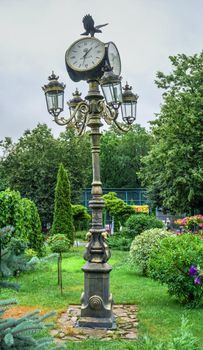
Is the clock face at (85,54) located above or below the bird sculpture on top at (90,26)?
below

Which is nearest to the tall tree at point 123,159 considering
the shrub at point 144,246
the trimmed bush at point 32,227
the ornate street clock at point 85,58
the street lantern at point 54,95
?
the trimmed bush at point 32,227

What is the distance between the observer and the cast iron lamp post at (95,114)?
5945 mm

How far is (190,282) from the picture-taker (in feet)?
21.9

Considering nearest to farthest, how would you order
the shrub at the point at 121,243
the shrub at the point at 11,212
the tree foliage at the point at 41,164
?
the shrub at the point at 11,212, the shrub at the point at 121,243, the tree foliage at the point at 41,164

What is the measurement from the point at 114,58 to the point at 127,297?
14.2ft

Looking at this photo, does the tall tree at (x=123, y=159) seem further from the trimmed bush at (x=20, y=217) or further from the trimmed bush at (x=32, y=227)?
the trimmed bush at (x=20, y=217)

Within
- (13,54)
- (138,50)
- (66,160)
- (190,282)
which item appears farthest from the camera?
(66,160)

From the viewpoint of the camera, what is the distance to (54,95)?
6.48 m

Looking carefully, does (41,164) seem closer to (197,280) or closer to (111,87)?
(111,87)

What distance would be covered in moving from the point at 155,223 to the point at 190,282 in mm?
7771

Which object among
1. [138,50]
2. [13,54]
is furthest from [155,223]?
[13,54]

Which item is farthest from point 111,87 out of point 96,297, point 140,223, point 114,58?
point 140,223

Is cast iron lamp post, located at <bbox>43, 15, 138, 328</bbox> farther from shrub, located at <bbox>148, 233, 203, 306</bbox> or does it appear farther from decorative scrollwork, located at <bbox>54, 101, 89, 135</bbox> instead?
shrub, located at <bbox>148, 233, 203, 306</bbox>

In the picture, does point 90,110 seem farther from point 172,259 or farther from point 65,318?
point 65,318
